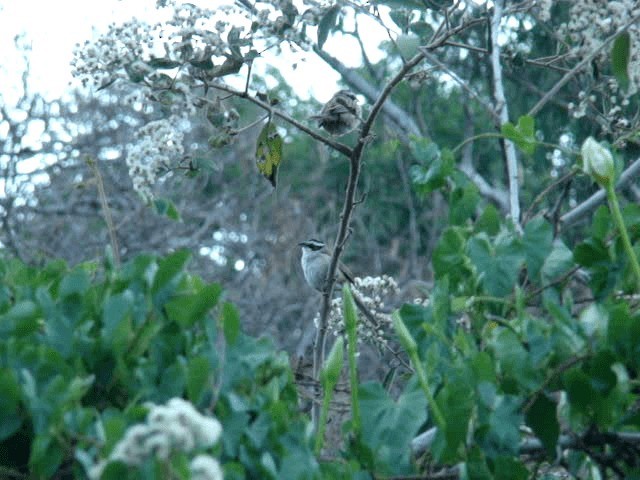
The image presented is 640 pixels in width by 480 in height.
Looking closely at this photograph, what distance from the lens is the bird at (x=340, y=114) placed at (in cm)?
351

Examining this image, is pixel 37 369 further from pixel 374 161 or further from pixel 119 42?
pixel 374 161

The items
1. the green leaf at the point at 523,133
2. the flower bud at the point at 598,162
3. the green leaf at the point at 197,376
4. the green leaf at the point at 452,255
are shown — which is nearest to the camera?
the green leaf at the point at 197,376

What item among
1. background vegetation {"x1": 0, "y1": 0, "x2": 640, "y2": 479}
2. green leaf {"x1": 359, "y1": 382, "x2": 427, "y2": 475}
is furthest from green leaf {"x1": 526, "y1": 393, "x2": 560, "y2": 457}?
green leaf {"x1": 359, "y1": 382, "x2": 427, "y2": 475}

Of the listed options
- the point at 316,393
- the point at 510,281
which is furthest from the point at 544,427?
the point at 316,393

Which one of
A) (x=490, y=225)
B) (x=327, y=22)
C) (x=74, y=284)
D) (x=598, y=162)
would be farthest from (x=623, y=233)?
(x=327, y=22)

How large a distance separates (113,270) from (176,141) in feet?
3.17

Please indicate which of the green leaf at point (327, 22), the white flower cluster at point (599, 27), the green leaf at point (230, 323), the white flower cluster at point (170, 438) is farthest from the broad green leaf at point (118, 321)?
the white flower cluster at point (599, 27)

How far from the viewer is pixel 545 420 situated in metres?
2.12

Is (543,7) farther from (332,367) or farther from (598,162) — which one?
(332,367)

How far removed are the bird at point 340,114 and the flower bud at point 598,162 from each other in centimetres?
124

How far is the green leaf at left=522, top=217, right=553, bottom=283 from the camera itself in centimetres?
232

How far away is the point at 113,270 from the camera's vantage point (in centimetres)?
215

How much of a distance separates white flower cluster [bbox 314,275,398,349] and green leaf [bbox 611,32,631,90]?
99 cm

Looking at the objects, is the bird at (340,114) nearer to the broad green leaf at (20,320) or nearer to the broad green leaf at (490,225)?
the broad green leaf at (490,225)
